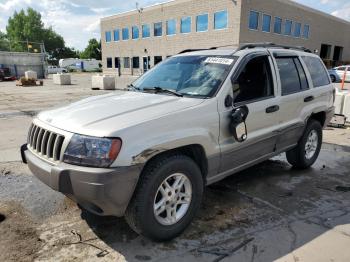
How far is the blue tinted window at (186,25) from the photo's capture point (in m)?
37.6

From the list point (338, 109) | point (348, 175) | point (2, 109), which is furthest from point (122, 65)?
point (348, 175)

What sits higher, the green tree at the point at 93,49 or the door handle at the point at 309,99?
the green tree at the point at 93,49

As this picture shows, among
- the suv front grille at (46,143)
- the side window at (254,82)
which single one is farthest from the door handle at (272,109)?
the suv front grille at (46,143)

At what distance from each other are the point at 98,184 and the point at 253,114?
2.06 m

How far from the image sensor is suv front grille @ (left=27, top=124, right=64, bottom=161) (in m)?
2.84

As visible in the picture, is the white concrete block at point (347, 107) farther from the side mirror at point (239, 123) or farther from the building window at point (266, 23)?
the building window at point (266, 23)

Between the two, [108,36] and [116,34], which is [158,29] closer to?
[116,34]

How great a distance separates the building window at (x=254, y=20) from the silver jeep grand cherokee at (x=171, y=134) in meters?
31.1

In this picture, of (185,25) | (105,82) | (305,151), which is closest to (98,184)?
(305,151)

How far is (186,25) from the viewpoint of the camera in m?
37.9

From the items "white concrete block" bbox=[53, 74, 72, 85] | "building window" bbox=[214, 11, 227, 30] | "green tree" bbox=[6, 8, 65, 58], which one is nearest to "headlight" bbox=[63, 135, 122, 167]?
"white concrete block" bbox=[53, 74, 72, 85]

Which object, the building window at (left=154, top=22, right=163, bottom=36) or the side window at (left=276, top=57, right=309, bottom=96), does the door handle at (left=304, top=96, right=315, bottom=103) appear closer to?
the side window at (left=276, top=57, right=309, bottom=96)

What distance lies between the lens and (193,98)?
3.41 m

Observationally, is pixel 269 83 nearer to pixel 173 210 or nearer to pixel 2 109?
pixel 173 210
